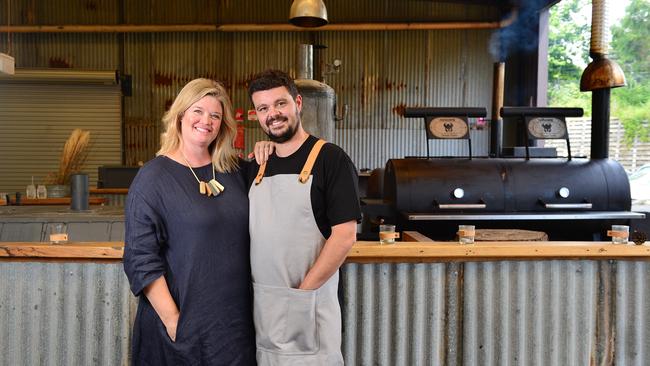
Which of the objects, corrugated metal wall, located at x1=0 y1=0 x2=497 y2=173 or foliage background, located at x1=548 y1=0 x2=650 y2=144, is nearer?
foliage background, located at x1=548 y1=0 x2=650 y2=144

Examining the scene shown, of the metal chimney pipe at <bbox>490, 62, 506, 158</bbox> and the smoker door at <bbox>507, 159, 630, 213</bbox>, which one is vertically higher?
the metal chimney pipe at <bbox>490, 62, 506, 158</bbox>

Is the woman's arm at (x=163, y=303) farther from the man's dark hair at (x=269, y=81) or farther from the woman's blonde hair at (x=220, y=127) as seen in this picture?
the man's dark hair at (x=269, y=81)

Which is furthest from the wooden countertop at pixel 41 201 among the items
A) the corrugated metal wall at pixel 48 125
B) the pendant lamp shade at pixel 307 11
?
the corrugated metal wall at pixel 48 125

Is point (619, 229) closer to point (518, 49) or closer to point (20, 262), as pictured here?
point (20, 262)

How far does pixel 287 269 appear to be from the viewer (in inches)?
73.8

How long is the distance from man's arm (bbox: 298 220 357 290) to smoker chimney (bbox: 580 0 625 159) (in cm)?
375

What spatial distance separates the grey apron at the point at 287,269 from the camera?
186 cm

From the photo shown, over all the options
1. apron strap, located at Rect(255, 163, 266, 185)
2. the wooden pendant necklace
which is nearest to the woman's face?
the wooden pendant necklace

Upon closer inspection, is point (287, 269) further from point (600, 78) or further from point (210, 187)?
point (600, 78)

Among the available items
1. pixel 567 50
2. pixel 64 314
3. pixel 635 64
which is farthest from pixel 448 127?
pixel 567 50

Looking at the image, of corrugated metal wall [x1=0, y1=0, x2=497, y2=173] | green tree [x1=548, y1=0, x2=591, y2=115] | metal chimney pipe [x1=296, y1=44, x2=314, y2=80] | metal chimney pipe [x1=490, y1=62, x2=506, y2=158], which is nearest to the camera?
metal chimney pipe [x1=490, y1=62, x2=506, y2=158]

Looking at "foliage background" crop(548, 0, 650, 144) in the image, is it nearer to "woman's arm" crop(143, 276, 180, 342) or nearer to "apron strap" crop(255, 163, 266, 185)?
"apron strap" crop(255, 163, 266, 185)

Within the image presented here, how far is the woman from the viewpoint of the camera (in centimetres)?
179

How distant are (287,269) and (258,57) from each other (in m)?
8.70
